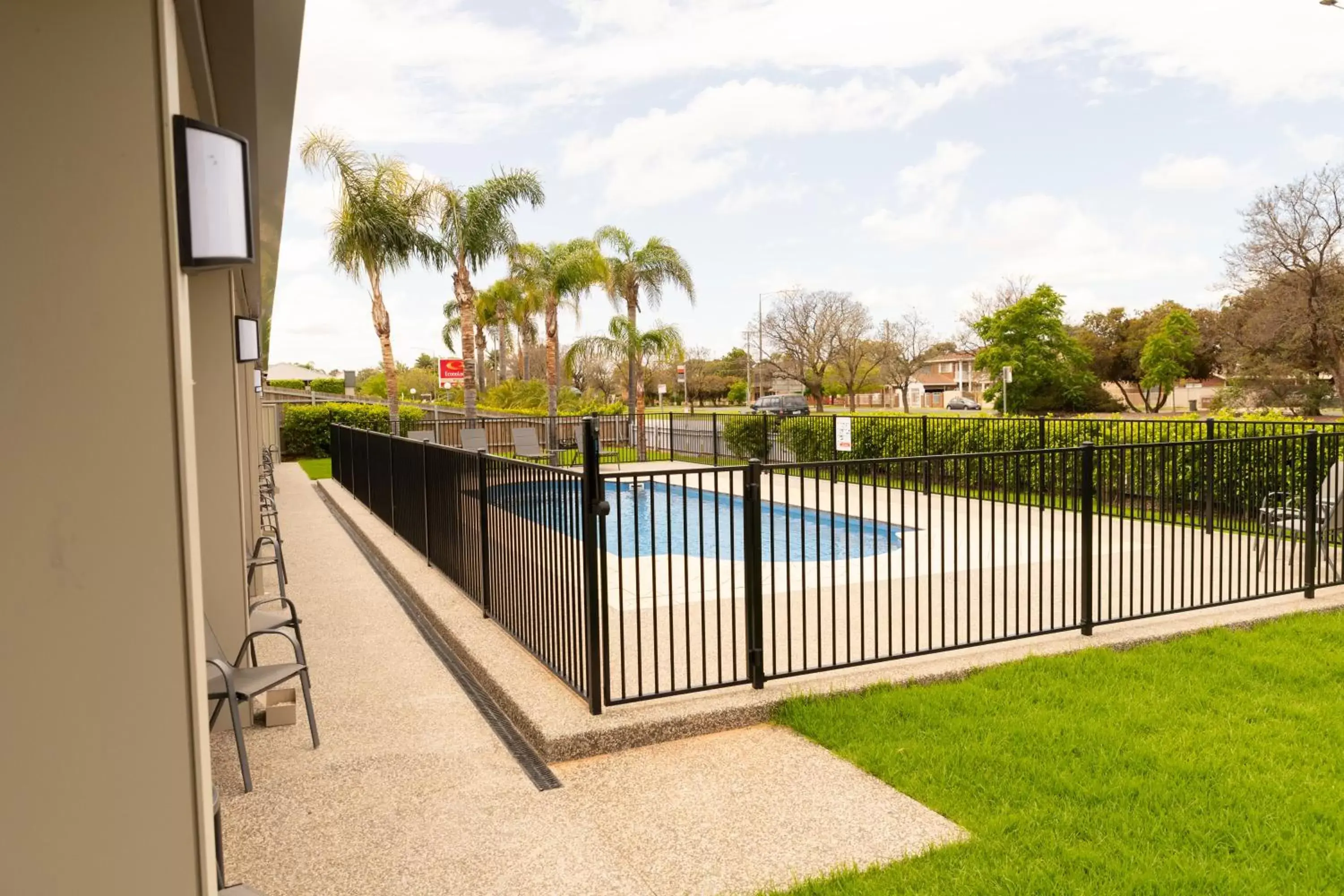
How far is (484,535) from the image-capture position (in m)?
A: 6.64

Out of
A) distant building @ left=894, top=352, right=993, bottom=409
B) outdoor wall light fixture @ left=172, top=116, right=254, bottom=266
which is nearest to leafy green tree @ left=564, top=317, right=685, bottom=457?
outdoor wall light fixture @ left=172, top=116, right=254, bottom=266

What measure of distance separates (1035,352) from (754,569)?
130 feet

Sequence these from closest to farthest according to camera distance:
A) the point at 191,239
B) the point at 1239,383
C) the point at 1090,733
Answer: the point at 191,239, the point at 1090,733, the point at 1239,383

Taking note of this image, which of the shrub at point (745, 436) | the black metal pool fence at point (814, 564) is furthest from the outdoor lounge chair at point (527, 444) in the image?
the black metal pool fence at point (814, 564)

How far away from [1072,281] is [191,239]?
62688 mm

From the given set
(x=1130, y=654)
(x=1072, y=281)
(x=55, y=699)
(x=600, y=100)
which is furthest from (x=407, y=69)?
(x=1072, y=281)

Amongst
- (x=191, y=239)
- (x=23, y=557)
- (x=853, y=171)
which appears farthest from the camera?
(x=853, y=171)

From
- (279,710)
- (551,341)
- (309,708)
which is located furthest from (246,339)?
(551,341)

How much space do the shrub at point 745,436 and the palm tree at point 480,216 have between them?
9147mm

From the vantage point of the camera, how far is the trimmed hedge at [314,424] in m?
28.9

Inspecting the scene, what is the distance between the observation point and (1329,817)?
3432mm

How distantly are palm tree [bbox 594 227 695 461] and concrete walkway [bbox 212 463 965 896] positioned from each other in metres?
26.5

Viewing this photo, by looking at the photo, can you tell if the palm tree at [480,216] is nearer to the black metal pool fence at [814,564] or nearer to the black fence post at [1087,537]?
the black metal pool fence at [814,564]

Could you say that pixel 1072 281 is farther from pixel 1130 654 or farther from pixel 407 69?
pixel 1130 654
